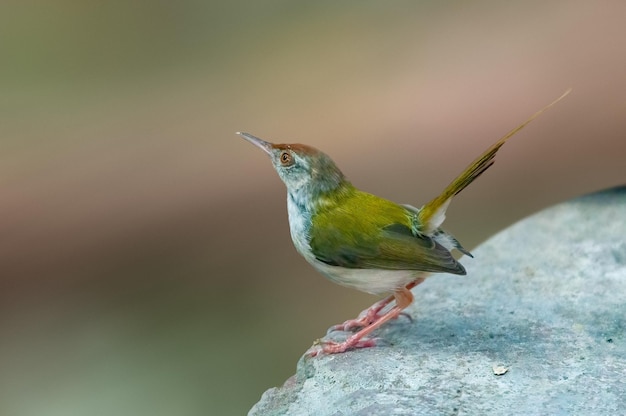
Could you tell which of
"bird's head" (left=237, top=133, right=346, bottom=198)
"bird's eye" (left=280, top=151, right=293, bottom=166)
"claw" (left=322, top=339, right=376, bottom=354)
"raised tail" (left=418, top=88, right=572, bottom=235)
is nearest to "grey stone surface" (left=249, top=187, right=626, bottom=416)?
"claw" (left=322, top=339, right=376, bottom=354)

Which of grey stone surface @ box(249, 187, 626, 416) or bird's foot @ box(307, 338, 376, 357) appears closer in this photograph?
grey stone surface @ box(249, 187, 626, 416)

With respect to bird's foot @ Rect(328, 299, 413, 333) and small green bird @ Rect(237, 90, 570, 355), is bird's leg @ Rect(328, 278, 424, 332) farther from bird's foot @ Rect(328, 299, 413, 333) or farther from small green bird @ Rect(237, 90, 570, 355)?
small green bird @ Rect(237, 90, 570, 355)

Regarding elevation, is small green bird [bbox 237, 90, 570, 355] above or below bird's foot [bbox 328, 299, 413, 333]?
above

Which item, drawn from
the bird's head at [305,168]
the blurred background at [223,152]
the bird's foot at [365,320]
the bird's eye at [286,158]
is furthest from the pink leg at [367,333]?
the blurred background at [223,152]

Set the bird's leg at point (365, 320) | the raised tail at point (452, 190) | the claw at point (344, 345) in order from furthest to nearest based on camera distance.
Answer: the bird's leg at point (365, 320)
the claw at point (344, 345)
the raised tail at point (452, 190)

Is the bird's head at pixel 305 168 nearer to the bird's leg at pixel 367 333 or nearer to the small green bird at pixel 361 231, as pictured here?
the small green bird at pixel 361 231

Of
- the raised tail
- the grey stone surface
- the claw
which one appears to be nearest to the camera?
the grey stone surface

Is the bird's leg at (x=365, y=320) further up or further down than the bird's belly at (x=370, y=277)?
further down
